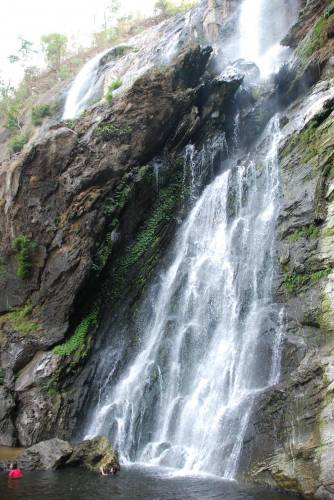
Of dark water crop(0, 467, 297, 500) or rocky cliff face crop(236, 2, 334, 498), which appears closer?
dark water crop(0, 467, 297, 500)

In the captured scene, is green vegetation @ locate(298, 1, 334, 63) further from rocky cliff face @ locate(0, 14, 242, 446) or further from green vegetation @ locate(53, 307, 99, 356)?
green vegetation @ locate(53, 307, 99, 356)

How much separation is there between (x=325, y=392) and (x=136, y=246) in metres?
12.3

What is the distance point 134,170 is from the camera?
22.1 metres

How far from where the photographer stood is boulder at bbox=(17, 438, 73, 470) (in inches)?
515

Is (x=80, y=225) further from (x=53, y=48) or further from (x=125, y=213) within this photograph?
(x=53, y=48)

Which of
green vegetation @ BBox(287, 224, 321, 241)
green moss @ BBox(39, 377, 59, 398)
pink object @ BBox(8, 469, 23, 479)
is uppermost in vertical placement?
green vegetation @ BBox(287, 224, 321, 241)

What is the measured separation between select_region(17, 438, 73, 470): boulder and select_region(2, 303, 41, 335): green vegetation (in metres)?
6.75

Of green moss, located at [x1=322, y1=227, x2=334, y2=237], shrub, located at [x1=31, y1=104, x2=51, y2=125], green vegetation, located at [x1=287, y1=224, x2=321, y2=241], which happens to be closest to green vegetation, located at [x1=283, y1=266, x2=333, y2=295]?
green moss, located at [x1=322, y1=227, x2=334, y2=237]

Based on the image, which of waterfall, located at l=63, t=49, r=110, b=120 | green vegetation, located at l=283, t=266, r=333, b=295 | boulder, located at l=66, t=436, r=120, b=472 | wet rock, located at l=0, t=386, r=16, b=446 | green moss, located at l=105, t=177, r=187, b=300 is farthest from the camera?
waterfall, located at l=63, t=49, r=110, b=120

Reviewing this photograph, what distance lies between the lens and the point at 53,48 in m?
56.4

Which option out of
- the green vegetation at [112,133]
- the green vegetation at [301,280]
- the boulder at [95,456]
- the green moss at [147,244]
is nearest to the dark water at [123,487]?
the boulder at [95,456]

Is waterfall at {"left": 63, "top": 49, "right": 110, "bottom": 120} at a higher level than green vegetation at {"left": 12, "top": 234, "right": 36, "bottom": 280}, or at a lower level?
higher

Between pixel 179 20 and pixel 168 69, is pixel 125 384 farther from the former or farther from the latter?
pixel 179 20

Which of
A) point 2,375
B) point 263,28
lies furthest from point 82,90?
point 2,375
